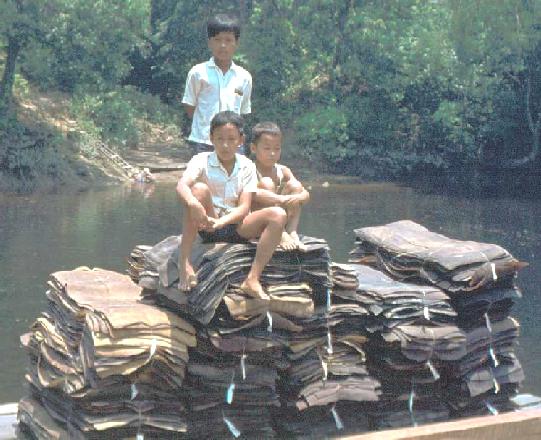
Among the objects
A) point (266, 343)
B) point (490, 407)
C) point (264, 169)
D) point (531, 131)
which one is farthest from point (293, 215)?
point (531, 131)

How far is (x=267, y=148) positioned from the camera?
699cm

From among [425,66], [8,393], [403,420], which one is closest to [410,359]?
[403,420]

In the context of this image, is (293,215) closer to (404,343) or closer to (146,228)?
(404,343)

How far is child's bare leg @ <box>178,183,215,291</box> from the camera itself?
6.18m

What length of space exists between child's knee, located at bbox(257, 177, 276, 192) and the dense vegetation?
21.3 meters

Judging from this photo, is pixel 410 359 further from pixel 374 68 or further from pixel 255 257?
pixel 374 68

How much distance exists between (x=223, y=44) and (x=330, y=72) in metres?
31.4

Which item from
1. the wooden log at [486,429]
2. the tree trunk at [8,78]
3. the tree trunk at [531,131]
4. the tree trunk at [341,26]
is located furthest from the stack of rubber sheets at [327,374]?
the tree trunk at [341,26]

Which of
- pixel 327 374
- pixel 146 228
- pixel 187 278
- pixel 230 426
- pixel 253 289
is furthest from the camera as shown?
pixel 146 228

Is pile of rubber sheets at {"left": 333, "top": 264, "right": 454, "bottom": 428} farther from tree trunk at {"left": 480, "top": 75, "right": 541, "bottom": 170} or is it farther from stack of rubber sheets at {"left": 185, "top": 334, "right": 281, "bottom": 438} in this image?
tree trunk at {"left": 480, "top": 75, "right": 541, "bottom": 170}

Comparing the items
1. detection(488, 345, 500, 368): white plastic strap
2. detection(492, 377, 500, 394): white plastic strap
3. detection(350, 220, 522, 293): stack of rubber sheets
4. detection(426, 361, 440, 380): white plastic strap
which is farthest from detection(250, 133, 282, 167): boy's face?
detection(492, 377, 500, 394): white plastic strap

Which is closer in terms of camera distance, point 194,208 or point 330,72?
point 194,208

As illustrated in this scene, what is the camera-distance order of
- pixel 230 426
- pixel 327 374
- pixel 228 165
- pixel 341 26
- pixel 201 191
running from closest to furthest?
pixel 230 426, pixel 201 191, pixel 327 374, pixel 228 165, pixel 341 26

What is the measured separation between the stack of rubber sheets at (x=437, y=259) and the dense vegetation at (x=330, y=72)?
20.8m
